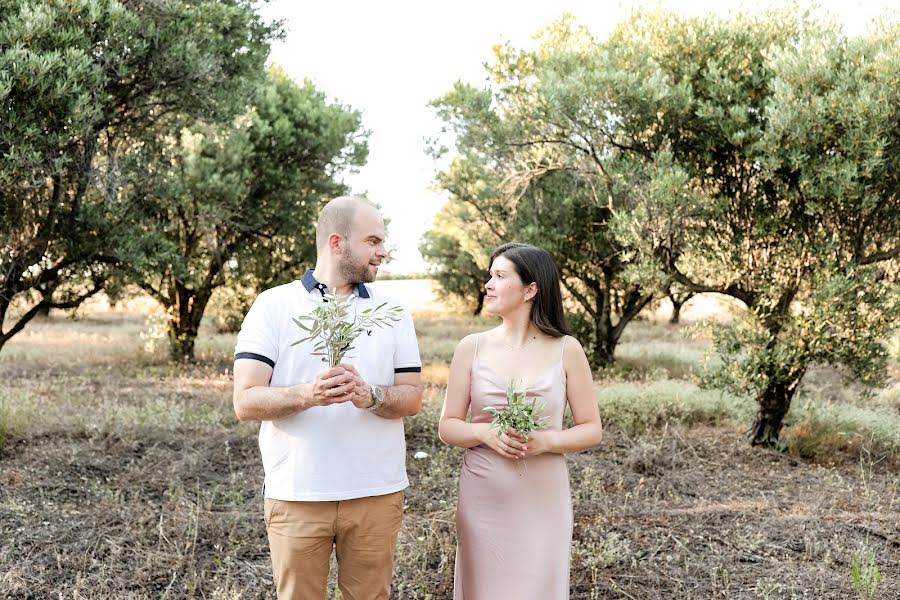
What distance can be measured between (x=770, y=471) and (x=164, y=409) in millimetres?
8925

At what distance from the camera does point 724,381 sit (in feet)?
33.7

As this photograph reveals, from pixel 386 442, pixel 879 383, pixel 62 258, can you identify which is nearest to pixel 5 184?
pixel 62 258

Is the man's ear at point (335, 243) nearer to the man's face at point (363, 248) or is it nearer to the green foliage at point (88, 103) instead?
the man's face at point (363, 248)

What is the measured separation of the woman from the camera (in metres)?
3.91

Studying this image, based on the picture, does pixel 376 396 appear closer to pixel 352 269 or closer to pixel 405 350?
pixel 405 350

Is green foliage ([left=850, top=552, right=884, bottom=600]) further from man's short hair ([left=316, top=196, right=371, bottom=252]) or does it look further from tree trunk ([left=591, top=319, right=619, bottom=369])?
tree trunk ([left=591, top=319, right=619, bottom=369])

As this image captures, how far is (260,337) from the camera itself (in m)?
3.54

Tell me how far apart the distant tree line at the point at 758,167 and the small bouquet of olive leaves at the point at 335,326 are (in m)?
7.00

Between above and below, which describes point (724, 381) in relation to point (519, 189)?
below

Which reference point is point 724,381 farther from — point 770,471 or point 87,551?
point 87,551

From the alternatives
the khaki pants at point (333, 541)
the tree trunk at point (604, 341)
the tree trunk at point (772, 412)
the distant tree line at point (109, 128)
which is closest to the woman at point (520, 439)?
the khaki pants at point (333, 541)

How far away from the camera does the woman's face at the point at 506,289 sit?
406 centimetres

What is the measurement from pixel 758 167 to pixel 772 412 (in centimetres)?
352

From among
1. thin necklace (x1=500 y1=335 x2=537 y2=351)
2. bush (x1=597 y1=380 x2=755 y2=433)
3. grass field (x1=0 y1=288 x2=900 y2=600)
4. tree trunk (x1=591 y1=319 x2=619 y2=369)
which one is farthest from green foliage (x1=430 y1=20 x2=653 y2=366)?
thin necklace (x1=500 y1=335 x2=537 y2=351)
